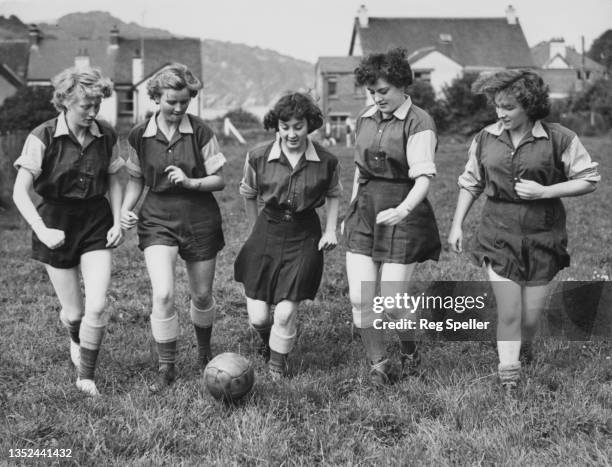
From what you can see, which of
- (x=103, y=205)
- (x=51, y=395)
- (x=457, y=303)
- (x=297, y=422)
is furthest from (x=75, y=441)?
(x=457, y=303)

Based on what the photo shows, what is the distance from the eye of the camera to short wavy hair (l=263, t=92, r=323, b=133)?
19.3 feet

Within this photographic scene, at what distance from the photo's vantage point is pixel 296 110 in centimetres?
588

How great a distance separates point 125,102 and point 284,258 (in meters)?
50.6

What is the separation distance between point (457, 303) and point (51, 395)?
13.4 ft

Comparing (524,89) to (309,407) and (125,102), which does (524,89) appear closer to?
(309,407)

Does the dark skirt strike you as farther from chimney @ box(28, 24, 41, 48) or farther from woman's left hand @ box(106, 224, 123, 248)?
chimney @ box(28, 24, 41, 48)

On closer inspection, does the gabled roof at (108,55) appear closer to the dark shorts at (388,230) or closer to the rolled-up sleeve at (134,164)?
the rolled-up sleeve at (134,164)

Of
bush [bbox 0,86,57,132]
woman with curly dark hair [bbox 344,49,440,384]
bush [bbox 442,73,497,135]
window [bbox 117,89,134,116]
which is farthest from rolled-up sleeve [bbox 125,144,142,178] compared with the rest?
window [bbox 117,89,134,116]

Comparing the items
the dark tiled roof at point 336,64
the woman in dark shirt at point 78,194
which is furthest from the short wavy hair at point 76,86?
the dark tiled roof at point 336,64

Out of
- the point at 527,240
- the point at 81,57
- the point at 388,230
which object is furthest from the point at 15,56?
the point at 527,240

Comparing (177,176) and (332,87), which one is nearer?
(177,176)

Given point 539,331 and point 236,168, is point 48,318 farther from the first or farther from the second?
point 236,168

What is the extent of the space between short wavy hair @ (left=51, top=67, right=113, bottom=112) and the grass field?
2213 millimetres

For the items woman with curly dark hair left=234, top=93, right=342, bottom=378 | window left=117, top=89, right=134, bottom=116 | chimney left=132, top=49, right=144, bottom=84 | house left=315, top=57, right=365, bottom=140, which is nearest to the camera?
woman with curly dark hair left=234, top=93, right=342, bottom=378
